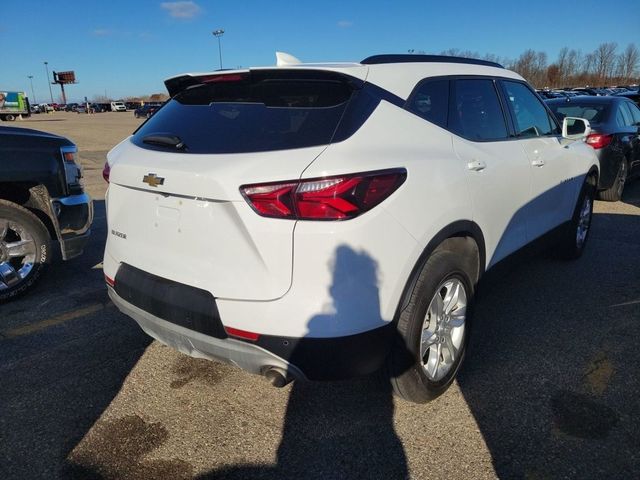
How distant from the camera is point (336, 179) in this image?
80.1 inches

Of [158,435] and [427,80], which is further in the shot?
[427,80]

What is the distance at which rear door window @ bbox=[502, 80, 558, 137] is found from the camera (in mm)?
3684

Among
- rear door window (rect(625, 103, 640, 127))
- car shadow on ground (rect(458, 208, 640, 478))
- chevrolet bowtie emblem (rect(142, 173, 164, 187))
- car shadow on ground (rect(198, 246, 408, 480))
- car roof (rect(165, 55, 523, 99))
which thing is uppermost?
car roof (rect(165, 55, 523, 99))

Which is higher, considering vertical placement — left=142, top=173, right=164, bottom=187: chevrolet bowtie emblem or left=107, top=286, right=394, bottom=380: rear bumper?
left=142, top=173, right=164, bottom=187: chevrolet bowtie emblem

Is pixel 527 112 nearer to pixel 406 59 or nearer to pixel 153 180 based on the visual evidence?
pixel 406 59

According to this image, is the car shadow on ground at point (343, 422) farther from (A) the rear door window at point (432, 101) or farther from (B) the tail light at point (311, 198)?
(A) the rear door window at point (432, 101)

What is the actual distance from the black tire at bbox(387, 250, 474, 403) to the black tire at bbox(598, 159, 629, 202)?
21.7 ft

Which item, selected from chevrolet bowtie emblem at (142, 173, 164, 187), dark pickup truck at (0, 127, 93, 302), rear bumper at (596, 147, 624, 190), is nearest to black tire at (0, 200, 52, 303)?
dark pickup truck at (0, 127, 93, 302)

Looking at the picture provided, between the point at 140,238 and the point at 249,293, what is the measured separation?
77 cm

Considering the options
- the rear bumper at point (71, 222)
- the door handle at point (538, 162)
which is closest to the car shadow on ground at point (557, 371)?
the door handle at point (538, 162)

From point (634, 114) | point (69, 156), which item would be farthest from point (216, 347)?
point (634, 114)

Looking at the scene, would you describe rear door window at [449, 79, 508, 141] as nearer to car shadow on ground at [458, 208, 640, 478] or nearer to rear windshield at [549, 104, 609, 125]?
car shadow on ground at [458, 208, 640, 478]

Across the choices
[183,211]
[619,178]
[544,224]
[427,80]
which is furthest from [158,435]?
[619,178]

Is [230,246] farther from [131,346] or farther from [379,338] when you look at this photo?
[131,346]
